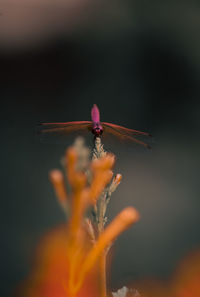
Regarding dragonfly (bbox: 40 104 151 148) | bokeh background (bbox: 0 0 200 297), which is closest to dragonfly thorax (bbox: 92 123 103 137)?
dragonfly (bbox: 40 104 151 148)

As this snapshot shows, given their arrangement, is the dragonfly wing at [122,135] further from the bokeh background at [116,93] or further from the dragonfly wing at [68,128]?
the bokeh background at [116,93]

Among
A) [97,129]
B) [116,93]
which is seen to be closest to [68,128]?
[97,129]

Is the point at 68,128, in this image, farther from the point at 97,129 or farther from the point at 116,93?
the point at 116,93

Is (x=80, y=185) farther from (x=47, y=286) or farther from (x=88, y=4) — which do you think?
(x=88, y=4)

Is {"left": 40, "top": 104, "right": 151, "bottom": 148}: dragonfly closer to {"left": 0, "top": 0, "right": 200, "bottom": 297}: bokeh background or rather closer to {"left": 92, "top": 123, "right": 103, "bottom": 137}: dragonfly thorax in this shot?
{"left": 92, "top": 123, "right": 103, "bottom": 137}: dragonfly thorax

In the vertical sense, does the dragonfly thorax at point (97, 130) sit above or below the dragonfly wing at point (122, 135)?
above

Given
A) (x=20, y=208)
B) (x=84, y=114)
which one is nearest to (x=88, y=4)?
(x=84, y=114)

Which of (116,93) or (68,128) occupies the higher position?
(116,93)

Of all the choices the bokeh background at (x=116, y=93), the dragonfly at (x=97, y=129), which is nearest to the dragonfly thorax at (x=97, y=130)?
the dragonfly at (x=97, y=129)
